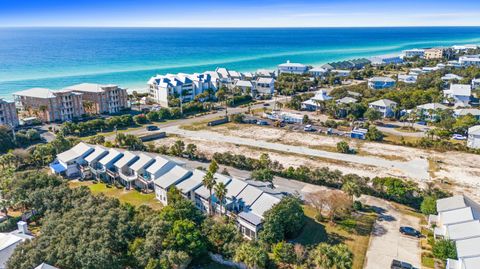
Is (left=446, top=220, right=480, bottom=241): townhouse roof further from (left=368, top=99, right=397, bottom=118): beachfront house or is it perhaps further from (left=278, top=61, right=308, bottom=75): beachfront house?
(left=278, top=61, right=308, bottom=75): beachfront house

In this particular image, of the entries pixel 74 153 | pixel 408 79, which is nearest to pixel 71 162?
pixel 74 153

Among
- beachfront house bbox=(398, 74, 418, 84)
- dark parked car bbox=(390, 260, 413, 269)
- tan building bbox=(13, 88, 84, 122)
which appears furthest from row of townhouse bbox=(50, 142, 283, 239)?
beachfront house bbox=(398, 74, 418, 84)

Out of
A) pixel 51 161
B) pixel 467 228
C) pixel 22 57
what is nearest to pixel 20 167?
pixel 51 161

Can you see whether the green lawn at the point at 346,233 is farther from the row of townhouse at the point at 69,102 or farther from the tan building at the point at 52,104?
the row of townhouse at the point at 69,102

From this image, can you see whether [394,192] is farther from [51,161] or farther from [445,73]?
[445,73]

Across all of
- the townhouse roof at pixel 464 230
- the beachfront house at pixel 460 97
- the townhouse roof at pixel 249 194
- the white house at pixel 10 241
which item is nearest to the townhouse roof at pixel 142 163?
the townhouse roof at pixel 249 194

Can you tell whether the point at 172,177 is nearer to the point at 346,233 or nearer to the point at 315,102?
the point at 346,233
